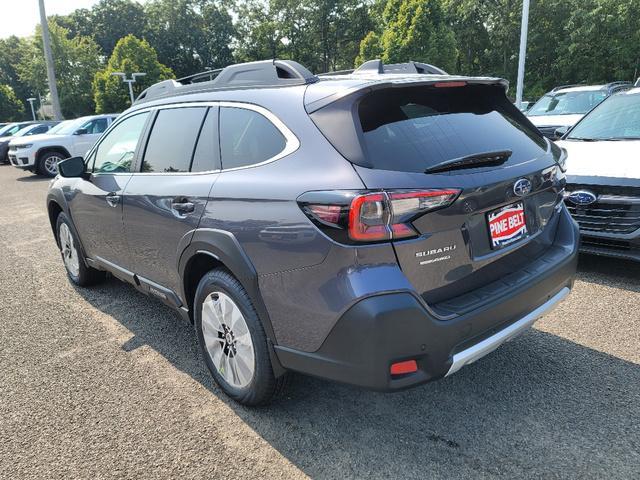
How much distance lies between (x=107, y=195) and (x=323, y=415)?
228 cm

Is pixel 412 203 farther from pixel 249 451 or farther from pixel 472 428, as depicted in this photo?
pixel 249 451

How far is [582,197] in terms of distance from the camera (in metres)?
4.30

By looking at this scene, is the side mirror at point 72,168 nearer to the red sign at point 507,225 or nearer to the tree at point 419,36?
the red sign at point 507,225

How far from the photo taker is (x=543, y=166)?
2.65 metres

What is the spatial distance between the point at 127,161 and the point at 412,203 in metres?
2.42

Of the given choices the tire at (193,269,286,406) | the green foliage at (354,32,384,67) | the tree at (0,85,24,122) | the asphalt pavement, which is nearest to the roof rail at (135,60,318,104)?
the tire at (193,269,286,406)

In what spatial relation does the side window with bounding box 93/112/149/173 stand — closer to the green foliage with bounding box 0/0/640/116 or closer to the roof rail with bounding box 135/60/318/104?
the roof rail with bounding box 135/60/318/104

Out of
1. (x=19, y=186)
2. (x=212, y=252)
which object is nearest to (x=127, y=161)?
(x=212, y=252)

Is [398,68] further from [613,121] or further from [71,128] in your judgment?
[71,128]

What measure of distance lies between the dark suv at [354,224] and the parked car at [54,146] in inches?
541

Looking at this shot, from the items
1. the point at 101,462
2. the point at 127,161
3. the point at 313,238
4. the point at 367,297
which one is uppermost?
the point at 127,161

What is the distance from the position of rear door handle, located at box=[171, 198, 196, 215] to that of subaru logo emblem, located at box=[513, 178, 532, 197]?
169cm

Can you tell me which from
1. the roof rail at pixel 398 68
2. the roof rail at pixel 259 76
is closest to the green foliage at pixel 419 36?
the roof rail at pixel 398 68

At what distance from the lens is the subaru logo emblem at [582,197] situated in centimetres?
424
